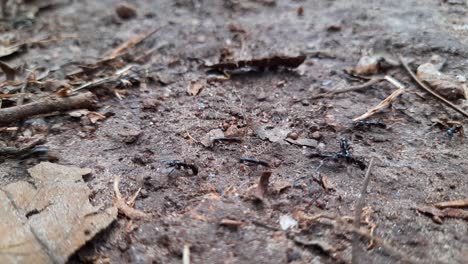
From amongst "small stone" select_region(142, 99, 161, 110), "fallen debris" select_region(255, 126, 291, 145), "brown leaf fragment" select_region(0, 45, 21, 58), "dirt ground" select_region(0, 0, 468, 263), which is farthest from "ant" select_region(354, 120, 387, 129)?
"brown leaf fragment" select_region(0, 45, 21, 58)

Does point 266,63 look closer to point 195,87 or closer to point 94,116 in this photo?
point 195,87

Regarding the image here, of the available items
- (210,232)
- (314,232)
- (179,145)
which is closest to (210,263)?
(210,232)

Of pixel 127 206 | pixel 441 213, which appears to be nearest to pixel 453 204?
pixel 441 213

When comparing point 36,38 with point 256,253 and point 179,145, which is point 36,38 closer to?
point 179,145

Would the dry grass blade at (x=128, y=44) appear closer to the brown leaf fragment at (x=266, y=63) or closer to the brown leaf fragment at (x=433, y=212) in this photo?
the brown leaf fragment at (x=266, y=63)

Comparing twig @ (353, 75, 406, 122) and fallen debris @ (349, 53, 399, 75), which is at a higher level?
fallen debris @ (349, 53, 399, 75)

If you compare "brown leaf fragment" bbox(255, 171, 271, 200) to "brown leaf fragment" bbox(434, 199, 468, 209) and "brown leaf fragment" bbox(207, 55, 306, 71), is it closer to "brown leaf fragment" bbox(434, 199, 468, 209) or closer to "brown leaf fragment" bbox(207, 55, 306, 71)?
"brown leaf fragment" bbox(434, 199, 468, 209)
